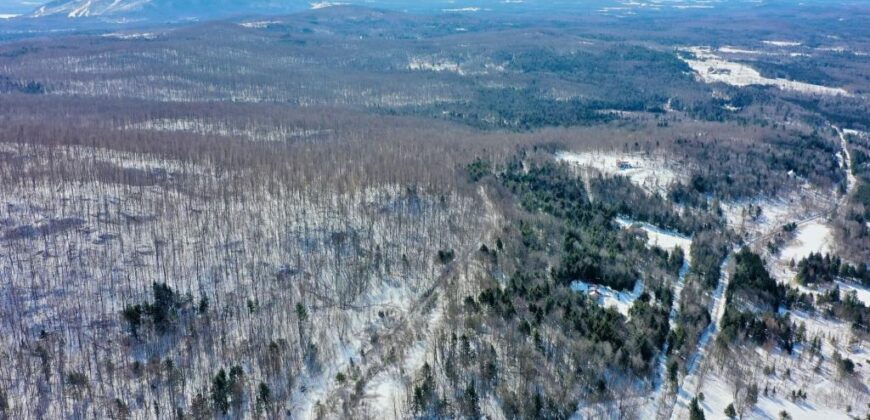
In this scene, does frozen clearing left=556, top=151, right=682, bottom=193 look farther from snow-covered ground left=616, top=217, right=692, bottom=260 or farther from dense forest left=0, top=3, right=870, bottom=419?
snow-covered ground left=616, top=217, right=692, bottom=260

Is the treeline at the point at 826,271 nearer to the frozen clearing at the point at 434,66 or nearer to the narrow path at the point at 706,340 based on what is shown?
the narrow path at the point at 706,340

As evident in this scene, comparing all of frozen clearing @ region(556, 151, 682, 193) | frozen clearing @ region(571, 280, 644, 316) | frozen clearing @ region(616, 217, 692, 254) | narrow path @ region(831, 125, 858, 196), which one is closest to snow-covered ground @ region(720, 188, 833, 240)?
narrow path @ region(831, 125, 858, 196)

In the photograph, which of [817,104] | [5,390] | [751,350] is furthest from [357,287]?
[817,104]

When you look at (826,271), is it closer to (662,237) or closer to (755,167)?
(662,237)

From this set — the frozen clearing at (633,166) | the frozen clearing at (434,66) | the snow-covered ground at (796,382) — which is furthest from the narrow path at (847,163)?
the frozen clearing at (434,66)

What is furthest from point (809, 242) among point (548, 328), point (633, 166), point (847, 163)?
point (548, 328)
